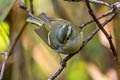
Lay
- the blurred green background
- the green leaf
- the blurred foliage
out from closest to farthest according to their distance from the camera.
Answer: the green leaf, the blurred green background, the blurred foliage

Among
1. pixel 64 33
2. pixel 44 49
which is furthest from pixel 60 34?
pixel 44 49

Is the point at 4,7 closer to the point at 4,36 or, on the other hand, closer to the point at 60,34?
the point at 60,34

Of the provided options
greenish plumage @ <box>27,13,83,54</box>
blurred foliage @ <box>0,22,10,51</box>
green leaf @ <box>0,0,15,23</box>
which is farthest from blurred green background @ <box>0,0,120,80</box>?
green leaf @ <box>0,0,15,23</box>

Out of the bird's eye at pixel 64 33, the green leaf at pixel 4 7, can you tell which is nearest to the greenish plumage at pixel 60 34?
the bird's eye at pixel 64 33

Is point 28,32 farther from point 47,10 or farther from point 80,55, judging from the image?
point 80,55

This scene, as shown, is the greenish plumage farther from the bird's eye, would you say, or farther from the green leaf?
the green leaf

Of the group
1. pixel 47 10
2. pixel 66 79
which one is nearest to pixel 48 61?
pixel 66 79

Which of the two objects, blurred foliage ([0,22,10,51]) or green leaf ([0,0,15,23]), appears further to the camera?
blurred foliage ([0,22,10,51])
